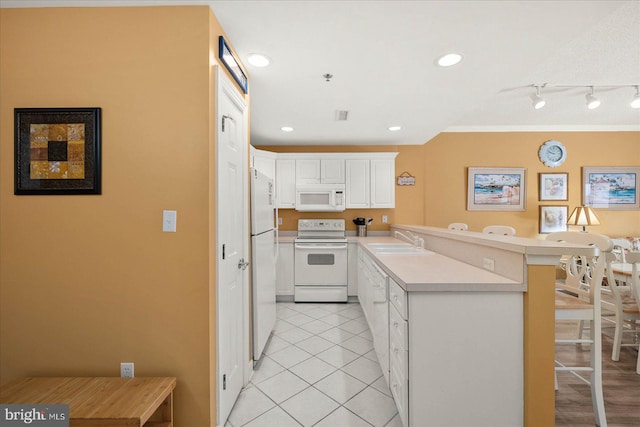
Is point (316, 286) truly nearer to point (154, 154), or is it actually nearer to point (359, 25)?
point (154, 154)

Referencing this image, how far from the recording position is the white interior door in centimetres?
159

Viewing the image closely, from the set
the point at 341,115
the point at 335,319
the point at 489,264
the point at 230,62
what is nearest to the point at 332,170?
the point at 341,115

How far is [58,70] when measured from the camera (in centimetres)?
149

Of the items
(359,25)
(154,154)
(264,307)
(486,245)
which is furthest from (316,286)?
(359,25)

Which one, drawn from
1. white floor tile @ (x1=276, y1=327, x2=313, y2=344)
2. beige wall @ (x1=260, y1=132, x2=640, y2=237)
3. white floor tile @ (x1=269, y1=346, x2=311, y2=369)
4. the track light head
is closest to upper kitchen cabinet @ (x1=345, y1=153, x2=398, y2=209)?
beige wall @ (x1=260, y1=132, x2=640, y2=237)

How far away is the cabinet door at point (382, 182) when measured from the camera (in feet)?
14.2

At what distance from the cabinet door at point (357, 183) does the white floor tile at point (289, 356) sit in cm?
241

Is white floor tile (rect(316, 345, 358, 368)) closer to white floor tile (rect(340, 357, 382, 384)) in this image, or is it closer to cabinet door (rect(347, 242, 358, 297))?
white floor tile (rect(340, 357, 382, 384))

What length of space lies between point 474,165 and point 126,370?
517 centimetres

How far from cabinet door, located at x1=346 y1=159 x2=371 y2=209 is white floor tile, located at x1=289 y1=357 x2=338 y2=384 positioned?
252 centimetres

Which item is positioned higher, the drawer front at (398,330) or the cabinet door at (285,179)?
the cabinet door at (285,179)

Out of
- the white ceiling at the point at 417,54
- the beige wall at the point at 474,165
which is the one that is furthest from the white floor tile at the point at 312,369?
the beige wall at the point at 474,165

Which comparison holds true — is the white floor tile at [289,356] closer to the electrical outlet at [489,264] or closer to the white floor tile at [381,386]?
the white floor tile at [381,386]

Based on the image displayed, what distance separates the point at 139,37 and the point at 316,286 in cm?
330
